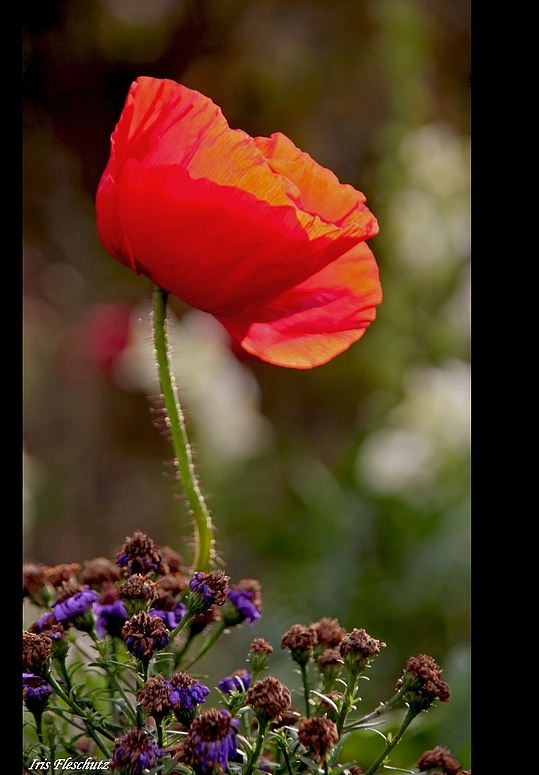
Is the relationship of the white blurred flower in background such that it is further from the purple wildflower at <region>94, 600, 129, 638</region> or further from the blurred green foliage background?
the purple wildflower at <region>94, 600, 129, 638</region>

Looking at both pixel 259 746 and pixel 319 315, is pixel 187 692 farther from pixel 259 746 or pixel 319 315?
pixel 319 315

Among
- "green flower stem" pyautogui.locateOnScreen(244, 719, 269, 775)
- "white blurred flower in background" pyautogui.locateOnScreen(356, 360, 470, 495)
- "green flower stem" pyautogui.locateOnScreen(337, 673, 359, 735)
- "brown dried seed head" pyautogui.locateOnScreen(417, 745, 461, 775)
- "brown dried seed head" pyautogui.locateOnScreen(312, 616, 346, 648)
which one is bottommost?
"green flower stem" pyautogui.locateOnScreen(244, 719, 269, 775)

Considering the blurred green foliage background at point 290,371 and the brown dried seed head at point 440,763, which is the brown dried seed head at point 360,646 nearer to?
the brown dried seed head at point 440,763

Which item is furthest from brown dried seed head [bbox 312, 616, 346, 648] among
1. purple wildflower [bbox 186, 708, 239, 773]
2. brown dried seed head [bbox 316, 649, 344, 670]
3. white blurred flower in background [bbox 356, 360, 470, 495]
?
white blurred flower in background [bbox 356, 360, 470, 495]

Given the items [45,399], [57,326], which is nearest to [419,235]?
[57,326]

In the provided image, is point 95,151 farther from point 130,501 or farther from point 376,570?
point 376,570

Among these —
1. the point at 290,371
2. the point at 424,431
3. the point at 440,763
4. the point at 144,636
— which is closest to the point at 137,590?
the point at 144,636
